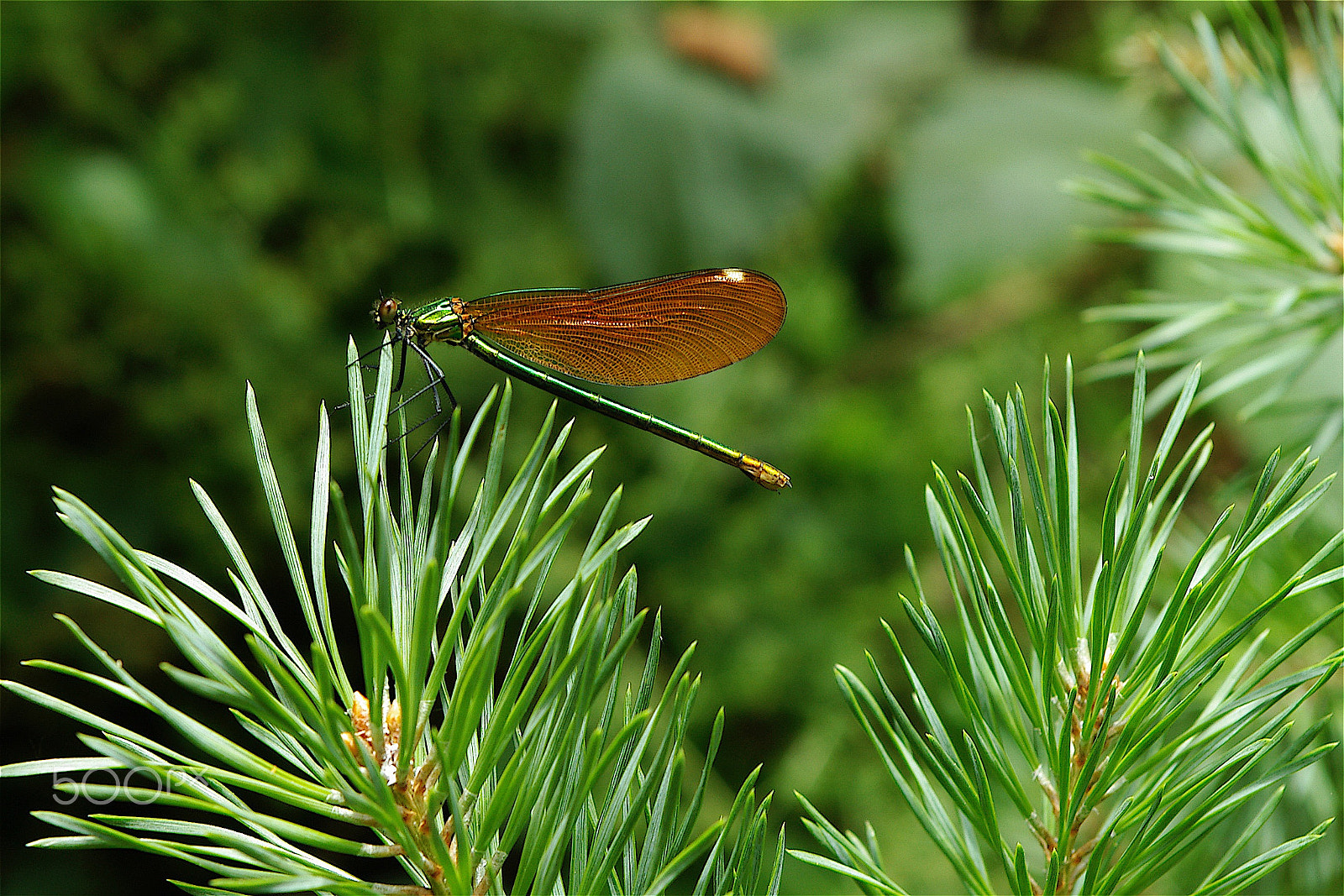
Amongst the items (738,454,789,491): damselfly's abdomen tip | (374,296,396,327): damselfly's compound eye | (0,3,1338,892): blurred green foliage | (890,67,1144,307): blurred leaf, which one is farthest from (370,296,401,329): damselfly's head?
(890,67,1144,307): blurred leaf

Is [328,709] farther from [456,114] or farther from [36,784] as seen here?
[456,114]

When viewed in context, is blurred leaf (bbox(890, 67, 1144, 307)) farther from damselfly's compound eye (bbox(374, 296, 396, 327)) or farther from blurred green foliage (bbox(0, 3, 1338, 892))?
damselfly's compound eye (bbox(374, 296, 396, 327))

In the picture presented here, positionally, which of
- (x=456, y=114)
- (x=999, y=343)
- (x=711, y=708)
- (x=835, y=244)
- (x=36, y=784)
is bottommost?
(x=711, y=708)

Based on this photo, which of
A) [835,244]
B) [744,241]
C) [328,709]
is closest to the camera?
[328,709]

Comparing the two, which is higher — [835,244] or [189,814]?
[835,244]

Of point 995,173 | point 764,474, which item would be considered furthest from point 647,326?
point 995,173

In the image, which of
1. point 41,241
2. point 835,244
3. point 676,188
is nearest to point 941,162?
point 835,244

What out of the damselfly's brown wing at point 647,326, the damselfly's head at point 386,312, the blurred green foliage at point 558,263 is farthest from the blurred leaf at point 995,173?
the damselfly's head at point 386,312

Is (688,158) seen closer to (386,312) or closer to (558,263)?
(558,263)
